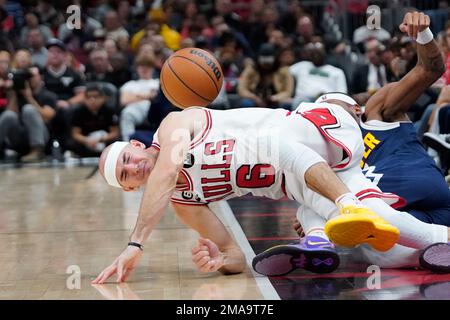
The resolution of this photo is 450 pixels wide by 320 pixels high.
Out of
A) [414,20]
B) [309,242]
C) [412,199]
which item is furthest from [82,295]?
[414,20]

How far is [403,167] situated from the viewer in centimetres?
545

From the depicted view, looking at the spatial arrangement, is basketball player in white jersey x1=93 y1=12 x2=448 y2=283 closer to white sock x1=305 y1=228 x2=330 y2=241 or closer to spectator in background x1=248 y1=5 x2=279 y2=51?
white sock x1=305 y1=228 x2=330 y2=241

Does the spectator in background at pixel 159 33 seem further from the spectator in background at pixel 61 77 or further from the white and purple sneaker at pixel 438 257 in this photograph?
the white and purple sneaker at pixel 438 257

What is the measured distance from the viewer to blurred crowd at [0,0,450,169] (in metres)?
12.2

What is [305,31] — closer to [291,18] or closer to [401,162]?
[291,18]

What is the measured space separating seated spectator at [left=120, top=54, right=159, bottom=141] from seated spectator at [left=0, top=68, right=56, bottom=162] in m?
1.13

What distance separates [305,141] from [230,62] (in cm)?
870

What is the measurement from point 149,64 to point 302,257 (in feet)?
27.3

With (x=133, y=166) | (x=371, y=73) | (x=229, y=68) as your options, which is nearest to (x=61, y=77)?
(x=229, y=68)

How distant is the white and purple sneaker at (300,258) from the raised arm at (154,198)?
2.00 ft

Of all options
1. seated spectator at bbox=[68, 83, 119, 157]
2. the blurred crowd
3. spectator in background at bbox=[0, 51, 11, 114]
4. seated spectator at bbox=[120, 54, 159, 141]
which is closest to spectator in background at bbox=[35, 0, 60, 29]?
the blurred crowd

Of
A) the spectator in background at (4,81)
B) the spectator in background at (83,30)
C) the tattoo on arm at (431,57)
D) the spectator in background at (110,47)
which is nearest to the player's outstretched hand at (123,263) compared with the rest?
the tattoo on arm at (431,57)

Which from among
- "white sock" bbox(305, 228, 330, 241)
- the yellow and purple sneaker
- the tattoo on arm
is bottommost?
"white sock" bbox(305, 228, 330, 241)

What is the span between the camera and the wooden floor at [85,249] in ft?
14.5
